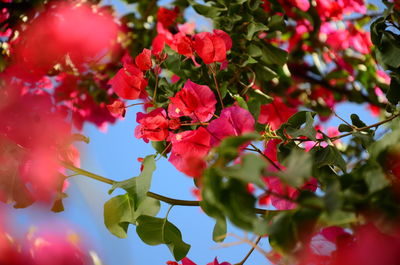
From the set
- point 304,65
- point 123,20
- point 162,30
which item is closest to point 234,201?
point 162,30

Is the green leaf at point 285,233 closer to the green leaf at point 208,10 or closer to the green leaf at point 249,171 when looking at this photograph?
the green leaf at point 249,171

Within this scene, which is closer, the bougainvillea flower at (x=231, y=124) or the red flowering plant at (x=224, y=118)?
the red flowering plant at (x=224, y=118)

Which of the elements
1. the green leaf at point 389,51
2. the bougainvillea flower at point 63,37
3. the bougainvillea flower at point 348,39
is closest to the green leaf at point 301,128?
the green leaf at point 389,51

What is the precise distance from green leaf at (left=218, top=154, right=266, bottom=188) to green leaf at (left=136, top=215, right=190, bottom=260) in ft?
Answer: 0.92

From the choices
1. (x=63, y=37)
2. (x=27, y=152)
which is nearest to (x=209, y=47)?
(x=27, y=152)

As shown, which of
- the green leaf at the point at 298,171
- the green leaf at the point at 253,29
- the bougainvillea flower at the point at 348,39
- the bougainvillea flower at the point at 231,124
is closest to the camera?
the green leaf at the point at 298,171

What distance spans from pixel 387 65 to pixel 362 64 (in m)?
0.87

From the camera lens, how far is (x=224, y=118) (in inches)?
18.6

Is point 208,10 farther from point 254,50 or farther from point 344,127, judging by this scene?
point 344,127

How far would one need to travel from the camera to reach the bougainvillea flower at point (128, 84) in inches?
23.6

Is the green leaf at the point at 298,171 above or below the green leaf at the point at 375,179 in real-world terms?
above

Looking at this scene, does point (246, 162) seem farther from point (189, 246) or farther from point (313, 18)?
point (313, 18)

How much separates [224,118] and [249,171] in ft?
0.61

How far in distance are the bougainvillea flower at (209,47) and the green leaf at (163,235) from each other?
20cm
